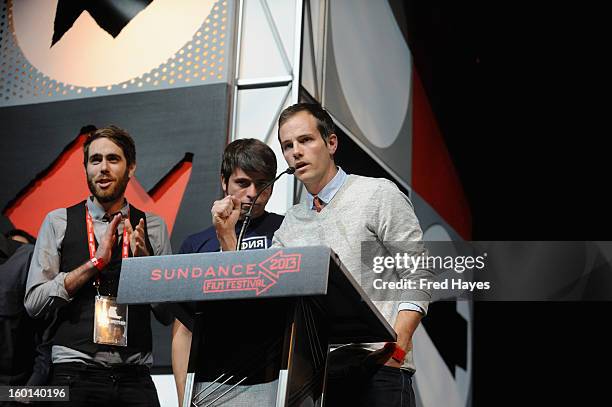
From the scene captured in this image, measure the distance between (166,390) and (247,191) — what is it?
1.18 meters

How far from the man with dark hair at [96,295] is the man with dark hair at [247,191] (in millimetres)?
329

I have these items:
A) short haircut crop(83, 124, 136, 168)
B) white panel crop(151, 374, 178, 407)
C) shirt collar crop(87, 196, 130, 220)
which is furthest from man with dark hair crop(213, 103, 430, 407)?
white panel crop(151, 374, 178, 407)

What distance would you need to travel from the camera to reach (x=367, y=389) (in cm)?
225

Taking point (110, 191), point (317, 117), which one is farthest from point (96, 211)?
point (317, 117)

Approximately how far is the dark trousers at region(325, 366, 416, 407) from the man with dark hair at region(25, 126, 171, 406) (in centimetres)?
100

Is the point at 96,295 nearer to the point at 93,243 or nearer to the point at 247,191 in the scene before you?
the point at 93,243

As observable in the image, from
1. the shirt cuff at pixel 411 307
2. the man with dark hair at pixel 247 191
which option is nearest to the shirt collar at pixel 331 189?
the shirt cuff at pixel 411 307

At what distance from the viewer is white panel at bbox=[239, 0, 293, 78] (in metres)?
4.25

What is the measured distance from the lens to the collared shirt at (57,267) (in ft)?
10.0

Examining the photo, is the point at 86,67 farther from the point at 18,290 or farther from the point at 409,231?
the point at 409,231

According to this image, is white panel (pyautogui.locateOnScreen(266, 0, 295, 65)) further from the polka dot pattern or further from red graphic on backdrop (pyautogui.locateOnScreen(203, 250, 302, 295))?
red graphic on backdrop (pyautogui.locateOnScreen(203, 250, 302, 295))

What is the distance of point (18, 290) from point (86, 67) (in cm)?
148

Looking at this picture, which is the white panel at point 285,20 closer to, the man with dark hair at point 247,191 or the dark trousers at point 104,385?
the man with dark hair at point 247,191

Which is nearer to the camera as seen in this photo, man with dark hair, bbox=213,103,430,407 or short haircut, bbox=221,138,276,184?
man with dark hair, bbox=213,103,430,407
